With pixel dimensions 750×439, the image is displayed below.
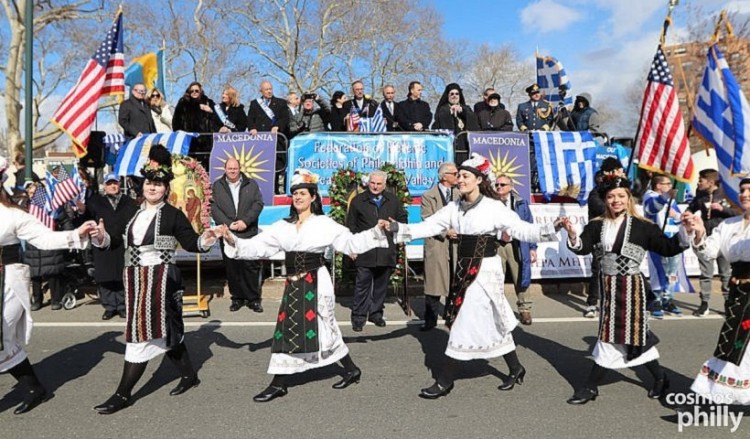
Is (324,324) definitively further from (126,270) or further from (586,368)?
(586,368)

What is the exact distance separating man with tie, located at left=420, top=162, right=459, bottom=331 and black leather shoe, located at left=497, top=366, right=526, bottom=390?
2167 mm

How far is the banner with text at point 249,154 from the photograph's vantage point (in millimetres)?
10125

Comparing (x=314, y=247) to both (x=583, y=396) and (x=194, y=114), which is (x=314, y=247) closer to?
(x=583, y=396)

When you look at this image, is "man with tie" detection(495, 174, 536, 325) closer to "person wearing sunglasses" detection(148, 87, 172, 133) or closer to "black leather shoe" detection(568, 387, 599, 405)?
"black leather shoe" detection(568, 387, 599, 405)

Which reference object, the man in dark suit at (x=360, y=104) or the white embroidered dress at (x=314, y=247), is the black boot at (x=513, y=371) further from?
the man in dark suit at (x=360, y=104)

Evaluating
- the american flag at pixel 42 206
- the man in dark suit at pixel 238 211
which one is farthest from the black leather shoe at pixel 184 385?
the american flag at pixel 42 206

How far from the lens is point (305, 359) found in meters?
4.97

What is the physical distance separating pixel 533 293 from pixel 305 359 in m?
5.45

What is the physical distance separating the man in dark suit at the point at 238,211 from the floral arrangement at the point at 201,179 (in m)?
0.21

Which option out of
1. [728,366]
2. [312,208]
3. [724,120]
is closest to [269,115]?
[312,208]

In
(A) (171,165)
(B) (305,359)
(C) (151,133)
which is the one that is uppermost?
(C) (151,133)

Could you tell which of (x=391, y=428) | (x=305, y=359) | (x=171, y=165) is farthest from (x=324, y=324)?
(x=171, y=165)

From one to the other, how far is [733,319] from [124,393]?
4461 mm

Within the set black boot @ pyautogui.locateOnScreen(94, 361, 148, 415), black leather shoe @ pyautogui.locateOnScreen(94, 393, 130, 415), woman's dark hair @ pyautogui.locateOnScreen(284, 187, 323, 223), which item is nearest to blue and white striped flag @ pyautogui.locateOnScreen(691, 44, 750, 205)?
woman's dark hair @ pyautogui.locateOnScreen(284, 187, 323, 223)
